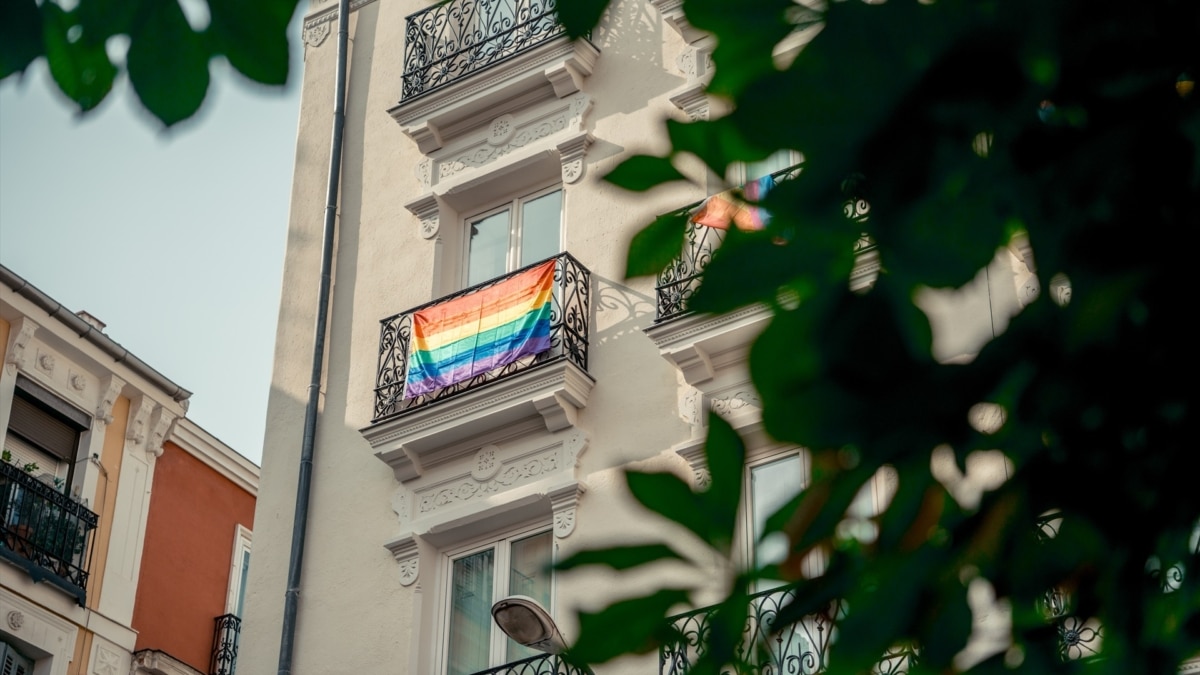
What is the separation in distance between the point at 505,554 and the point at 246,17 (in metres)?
11.7

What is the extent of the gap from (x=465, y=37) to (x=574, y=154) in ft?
6.67

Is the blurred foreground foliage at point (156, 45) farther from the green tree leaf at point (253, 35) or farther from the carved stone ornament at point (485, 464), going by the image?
the carved stone ornament at point (485, 464)

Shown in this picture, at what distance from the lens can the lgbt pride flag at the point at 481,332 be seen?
15.7 metres

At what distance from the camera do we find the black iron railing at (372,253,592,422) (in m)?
15.6

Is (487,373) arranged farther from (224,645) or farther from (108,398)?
(224,645)

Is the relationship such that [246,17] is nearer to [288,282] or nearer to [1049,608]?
[1049,608]

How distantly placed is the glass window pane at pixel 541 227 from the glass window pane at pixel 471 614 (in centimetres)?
274

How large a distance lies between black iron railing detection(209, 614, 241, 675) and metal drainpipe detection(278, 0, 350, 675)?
9131 millimetres

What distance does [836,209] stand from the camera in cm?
368

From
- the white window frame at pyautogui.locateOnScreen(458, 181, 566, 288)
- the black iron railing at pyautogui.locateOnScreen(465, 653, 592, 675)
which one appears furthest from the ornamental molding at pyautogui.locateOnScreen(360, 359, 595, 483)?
the black iron railing at pyautogui.locateOnScreen(465, 653, 592, 675)

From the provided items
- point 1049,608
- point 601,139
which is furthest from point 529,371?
point 1049,608

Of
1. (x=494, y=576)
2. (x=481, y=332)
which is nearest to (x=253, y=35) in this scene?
(x=494, y=576)

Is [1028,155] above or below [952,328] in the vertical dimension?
below

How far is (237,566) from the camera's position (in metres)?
26.4
